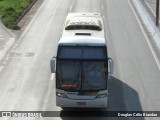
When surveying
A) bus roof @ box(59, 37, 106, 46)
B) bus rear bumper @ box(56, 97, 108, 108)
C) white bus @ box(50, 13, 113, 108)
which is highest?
bus roof @ box(59, 37, 106, 46)

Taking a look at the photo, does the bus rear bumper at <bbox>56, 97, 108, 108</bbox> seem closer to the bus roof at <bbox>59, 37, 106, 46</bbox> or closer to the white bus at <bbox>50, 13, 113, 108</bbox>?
the white bus at <bbox>50, 13, 113, 108</bbox>

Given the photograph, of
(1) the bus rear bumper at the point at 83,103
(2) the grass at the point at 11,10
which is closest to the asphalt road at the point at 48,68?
(1) the bus rear bumper at the point at 83,103

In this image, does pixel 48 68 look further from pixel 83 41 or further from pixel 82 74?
pixel 82 74

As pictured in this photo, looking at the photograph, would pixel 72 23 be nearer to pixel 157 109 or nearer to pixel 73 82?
pixel 73 82

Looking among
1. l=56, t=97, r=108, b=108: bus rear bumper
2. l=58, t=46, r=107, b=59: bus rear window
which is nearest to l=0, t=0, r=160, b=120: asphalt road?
l=56, t=97, r=108, b=108: bus rear bumper

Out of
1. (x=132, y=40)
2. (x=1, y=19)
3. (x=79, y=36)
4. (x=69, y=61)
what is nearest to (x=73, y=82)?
(x=69, y=61)

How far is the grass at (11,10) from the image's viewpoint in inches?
1496

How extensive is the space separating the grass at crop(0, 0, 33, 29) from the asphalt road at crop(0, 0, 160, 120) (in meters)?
1.44

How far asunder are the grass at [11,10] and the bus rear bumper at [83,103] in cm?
1749

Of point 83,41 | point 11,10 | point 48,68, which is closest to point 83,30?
point 83,41

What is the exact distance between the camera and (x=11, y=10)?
137ft

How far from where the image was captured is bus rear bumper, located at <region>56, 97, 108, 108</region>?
20391mm

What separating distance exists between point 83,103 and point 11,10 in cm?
2316

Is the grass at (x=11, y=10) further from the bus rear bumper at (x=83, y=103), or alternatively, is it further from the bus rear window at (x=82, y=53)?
the bus rear bumper at (x=83, y=103)
